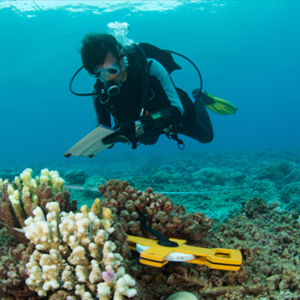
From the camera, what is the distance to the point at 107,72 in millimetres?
4031

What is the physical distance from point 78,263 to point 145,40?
176ft

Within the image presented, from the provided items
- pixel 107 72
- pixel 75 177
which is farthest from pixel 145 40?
pixel 107 72

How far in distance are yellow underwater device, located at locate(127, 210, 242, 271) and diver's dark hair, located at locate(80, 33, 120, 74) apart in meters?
3.39

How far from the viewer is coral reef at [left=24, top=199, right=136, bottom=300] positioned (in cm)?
138

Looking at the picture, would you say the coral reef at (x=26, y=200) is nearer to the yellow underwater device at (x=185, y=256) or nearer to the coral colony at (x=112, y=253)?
the coral colony at (x=112, y=253)

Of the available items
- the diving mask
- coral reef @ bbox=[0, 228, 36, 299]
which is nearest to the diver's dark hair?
the diving mask

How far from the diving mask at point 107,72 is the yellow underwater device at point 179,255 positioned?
3.31 metres

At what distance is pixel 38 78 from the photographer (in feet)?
172

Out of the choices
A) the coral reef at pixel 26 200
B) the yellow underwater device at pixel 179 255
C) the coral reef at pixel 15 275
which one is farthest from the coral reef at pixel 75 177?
the yellow underwater device at pixel 179 255

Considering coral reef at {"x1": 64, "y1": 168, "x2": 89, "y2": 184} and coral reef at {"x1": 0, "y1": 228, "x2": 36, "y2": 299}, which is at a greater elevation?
coral reef at {"x1": 0, "y1": 228, "x2": 36, "y2": 299}

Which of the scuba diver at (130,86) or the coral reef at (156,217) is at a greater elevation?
the scuba diver at (130,86)

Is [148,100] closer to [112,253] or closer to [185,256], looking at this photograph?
[185,256]

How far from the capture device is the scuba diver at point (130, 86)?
388 centimetres

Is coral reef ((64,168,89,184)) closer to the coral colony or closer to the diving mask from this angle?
the diving mask
